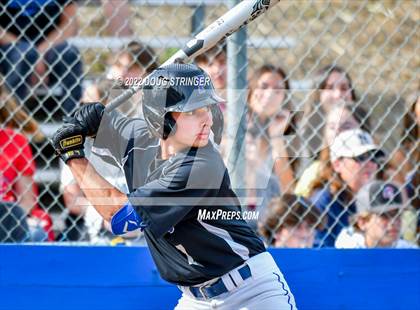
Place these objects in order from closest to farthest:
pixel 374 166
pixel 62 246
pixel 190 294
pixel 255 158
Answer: pixel 190 294, pixel 62 246, pixel 255 158, pixel 374 166

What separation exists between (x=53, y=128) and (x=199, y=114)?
2.19 metres

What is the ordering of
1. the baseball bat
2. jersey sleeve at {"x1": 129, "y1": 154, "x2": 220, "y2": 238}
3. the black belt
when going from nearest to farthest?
jersey sleeve at {"x1": 129, "y1": 154, "x2": 220, "y2": 238} → the black belt → the baseball bat

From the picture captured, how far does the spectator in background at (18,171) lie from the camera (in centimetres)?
437

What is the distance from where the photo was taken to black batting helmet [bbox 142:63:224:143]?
3145 mm

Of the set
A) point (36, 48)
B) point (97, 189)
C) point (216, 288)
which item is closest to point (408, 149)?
point (216, 288)

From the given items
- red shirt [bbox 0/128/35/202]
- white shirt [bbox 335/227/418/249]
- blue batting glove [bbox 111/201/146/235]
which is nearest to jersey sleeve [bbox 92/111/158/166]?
blue batting glove [bbox 111/201/146/235]

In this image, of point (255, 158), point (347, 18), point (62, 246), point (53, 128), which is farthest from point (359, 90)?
point (62, 246)

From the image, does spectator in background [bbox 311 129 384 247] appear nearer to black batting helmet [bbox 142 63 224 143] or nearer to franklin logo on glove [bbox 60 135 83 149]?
black batting helmet [bbox 142 63 224 143]

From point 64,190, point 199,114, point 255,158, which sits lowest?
point 64,190

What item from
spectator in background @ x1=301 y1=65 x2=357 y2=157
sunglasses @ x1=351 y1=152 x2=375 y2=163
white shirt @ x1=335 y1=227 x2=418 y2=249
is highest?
spectator in background @ x1=301 y1=65 x2=357 y2=157

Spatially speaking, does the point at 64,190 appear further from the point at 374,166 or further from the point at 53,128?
the point at 374,166

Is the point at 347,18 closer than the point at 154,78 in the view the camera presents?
No

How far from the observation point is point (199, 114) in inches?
125

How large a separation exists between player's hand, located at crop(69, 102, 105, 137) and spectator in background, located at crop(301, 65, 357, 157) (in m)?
1.33
